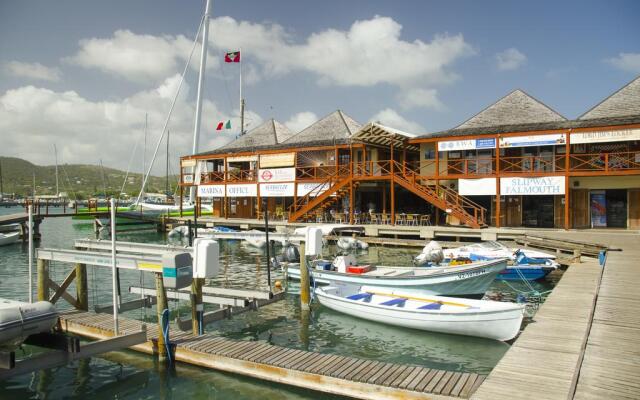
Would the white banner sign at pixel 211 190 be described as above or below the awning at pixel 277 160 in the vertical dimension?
below

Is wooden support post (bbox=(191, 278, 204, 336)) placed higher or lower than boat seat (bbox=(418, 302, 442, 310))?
higher

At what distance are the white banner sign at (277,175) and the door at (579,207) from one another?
19110mm

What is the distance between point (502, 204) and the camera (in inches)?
1239

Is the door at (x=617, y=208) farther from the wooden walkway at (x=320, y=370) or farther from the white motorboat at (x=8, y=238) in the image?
the white motorboat at (x=8, y=238)

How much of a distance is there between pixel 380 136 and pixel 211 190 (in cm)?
1676

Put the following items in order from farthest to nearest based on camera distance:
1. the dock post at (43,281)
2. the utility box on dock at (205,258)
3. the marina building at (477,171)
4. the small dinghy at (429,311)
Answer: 1. the marina building at (477,171)
2. the dock post at (43,281)
3. the small dinghy at (429,311)
4. the utility box on dock at (205,258)

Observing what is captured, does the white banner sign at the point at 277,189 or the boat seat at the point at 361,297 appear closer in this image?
the boat seat at the point at 361,297

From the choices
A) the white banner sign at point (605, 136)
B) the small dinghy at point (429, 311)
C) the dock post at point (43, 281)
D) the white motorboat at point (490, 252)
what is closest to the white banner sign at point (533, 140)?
the white banner sign at point (605, 136)

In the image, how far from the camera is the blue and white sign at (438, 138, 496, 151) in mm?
29836

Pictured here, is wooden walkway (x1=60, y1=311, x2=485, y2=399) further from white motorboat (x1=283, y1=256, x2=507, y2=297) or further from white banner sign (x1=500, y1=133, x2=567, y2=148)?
white banner sign (x1=500, y1=133, x2=567, y2=148)

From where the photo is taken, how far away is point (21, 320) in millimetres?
9047

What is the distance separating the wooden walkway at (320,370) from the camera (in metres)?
7.89

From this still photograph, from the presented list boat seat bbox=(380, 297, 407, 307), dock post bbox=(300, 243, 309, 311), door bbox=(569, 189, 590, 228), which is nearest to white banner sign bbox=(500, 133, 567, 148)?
door bbox=(569, 189, 590, 228)

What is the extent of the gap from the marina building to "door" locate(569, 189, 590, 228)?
0.06 meters
